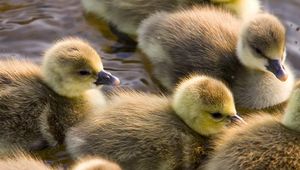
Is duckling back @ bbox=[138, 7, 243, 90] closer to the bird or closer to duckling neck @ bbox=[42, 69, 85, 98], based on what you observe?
duckling neck @ bbox=[42, 69, 85, 98]

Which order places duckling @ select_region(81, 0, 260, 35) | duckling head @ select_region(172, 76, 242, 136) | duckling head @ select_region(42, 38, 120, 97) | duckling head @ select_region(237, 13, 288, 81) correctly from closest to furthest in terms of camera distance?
duckling head @ select_region(172, 76, 242, 136) → duckling head @ select_region(42, 38, 120, 97) → duckling head @ select_region(237, 13, 288, 81) → duckling @ select_region(81, 0, 260, 35)

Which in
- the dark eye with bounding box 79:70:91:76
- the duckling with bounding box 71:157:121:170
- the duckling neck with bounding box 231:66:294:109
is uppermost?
the dark eye with bounding box 79:70:91:76

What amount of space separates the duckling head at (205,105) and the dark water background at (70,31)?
60cm

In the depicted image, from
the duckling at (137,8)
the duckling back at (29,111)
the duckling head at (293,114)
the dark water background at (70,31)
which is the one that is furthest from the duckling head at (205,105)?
the duckling at (137,8)

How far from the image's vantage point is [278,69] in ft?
11.6

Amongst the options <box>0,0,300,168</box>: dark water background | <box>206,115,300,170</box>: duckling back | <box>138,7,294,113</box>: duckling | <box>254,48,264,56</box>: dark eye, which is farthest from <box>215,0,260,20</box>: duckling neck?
<box>206,115,300,170</box>: duckling back

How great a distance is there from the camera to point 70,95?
11.2 ft

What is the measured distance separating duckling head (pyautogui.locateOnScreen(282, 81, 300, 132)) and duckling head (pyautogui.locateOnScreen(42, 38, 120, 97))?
82 centimetres

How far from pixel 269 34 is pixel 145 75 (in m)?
0.66

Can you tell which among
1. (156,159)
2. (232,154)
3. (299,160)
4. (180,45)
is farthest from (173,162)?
(180,45)

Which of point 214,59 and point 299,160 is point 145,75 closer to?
point 214,59

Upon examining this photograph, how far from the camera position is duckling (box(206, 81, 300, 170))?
2855 millimetres

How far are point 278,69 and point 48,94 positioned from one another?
0.96 m

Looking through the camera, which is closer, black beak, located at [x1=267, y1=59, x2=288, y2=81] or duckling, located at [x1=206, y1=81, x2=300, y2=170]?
duckling, located at [x1=206, y1=81, x2=300, y2=170]
